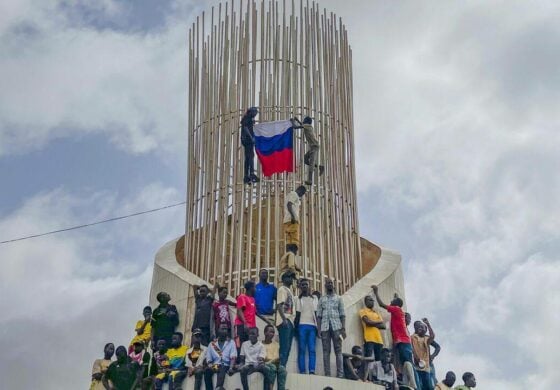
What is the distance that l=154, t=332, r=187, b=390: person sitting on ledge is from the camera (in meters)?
15.2

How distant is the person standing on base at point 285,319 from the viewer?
15531 mm

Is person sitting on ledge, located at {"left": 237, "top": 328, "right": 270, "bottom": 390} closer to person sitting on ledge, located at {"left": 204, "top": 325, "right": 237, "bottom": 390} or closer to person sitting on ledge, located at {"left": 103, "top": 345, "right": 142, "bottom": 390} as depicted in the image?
person sitting on ledge, located at {"left": 204, "top": 325, "right": 237, "bottom": 390}

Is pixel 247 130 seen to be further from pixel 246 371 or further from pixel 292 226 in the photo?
pixel 246 371

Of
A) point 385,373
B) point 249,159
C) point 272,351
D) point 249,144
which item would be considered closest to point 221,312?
point 272,351

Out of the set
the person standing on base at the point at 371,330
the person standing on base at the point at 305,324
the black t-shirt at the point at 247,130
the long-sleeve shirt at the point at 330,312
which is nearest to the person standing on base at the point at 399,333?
the person standing on base at the point at 371,330

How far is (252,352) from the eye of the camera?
1487 centimetres

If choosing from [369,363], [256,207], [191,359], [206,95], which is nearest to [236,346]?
[191,359]

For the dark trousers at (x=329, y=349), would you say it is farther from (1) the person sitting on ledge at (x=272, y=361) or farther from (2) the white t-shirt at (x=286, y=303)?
(1) the person sitting on ledge at (x=272, y=361)

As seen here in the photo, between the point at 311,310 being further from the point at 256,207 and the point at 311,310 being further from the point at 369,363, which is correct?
the point at 256,207

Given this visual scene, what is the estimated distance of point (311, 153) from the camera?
19500mm

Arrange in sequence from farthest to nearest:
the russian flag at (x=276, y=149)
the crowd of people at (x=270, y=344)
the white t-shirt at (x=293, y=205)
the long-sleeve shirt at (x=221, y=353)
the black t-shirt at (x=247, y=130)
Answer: the black t-shirt at (x=247, y=130)
the russian flag at (x=276, y=149)
the white t-shirt at (x=293, y=205)
the crowd of people at (x=270, y=344)
the long-sleeve shirt at (x=221, y=353)

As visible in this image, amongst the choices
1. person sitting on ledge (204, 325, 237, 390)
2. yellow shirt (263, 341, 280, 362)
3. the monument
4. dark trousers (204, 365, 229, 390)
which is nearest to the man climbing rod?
the monument

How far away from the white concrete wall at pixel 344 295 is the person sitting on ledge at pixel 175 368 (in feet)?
0.77

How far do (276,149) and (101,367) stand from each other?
5.71m
